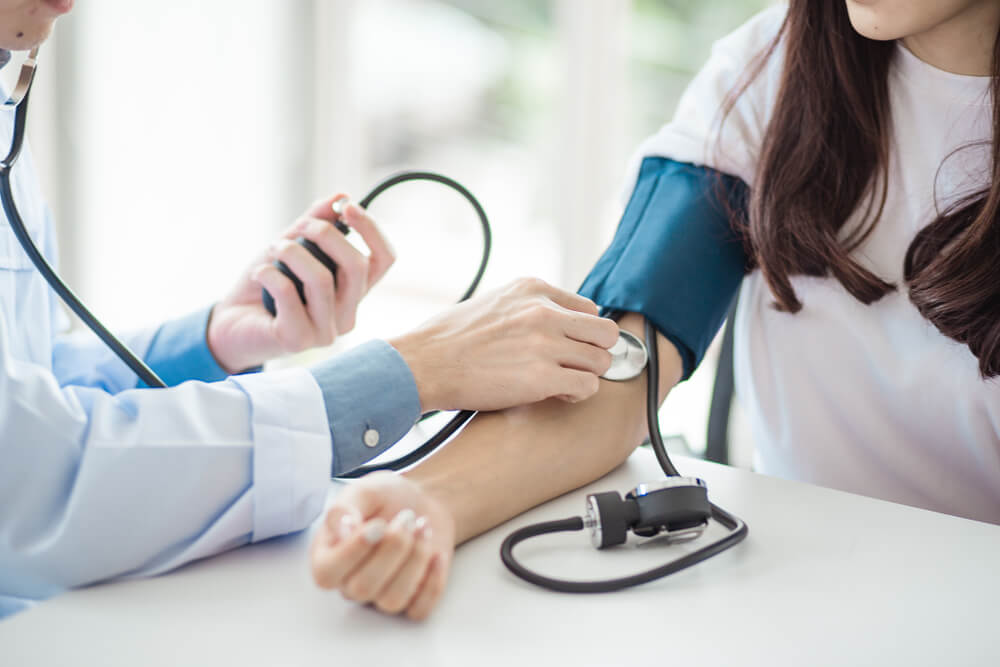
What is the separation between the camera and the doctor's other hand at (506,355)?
699mm

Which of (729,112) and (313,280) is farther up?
(729,112)

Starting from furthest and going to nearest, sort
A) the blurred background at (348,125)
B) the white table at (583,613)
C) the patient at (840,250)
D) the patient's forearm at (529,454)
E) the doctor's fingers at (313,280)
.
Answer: the blurred background at (348,125) < the doctor's fingers at (313,280) < the patient at (840,250) < the patient's forearm at (529,454) < the white table at (583,613)

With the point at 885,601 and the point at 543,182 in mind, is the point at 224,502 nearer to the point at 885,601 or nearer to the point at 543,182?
the point at 885,601

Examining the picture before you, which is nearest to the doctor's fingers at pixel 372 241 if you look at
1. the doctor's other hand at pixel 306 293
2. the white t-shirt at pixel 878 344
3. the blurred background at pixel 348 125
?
the doctor's other hand at pixel 306 293

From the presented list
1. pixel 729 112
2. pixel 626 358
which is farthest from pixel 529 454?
pixel 729 112

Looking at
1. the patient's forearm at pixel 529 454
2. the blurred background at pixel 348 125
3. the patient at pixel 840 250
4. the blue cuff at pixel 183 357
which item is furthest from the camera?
the blurred background at pixel 348 125

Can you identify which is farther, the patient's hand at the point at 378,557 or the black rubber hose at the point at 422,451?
the black rubber hose at the point at 422,451

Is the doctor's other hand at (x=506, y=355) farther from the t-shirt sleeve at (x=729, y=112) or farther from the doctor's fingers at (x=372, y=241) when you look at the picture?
the t-shirt sleeve at (x=729, y=112)

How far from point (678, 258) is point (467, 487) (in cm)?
40

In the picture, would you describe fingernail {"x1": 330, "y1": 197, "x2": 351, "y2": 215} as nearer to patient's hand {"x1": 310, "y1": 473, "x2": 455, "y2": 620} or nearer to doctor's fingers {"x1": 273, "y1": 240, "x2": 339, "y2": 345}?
doctor's fingers {"x1": 273, "y1": 240, "x2": 339, "y2": 345}

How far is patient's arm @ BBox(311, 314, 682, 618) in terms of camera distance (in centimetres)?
49

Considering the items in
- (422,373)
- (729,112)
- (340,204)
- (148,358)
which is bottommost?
(148,358)

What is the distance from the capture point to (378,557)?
0.49m

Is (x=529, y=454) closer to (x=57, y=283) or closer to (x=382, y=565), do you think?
(x=382, y=565)
